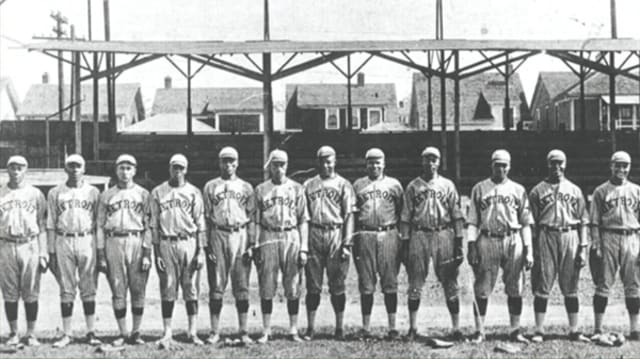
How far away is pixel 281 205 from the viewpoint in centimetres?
747

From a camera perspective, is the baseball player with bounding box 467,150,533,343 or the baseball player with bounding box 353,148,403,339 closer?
the baseball player with bounding box 467,150,533,343

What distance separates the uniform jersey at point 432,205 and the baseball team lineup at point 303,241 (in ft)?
0.05

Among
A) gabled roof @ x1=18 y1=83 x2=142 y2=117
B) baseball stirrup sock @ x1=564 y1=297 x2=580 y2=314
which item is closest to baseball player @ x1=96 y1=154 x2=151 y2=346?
baseball stirrup sock @ x1=564 y1=297 x2=580 y2=314

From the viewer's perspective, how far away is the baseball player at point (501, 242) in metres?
7.36

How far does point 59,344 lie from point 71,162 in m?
1.85

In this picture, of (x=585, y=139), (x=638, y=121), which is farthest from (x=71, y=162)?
(x=638, y=121)

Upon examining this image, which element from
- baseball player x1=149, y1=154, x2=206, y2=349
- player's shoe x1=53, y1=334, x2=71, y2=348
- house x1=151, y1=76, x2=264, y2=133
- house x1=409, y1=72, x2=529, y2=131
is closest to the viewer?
player's shoe x1=53, y1=334, x2=71, y2=348

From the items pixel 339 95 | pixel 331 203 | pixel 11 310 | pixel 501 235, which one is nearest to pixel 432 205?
pixel 501 235

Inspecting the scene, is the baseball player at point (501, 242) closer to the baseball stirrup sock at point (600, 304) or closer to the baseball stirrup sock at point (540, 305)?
the baseball stirrup sock at point (540, 305)

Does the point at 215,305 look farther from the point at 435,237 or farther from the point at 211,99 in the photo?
the point at 211,99

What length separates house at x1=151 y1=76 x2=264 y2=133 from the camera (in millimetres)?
40188

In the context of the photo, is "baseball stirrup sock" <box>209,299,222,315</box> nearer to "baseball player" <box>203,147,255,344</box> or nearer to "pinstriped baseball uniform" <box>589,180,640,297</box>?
"baseball player" <box>203,147,255,344</box>

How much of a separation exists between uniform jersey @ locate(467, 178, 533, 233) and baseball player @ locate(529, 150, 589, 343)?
0.73 feet

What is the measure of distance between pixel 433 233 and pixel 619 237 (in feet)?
6.40
